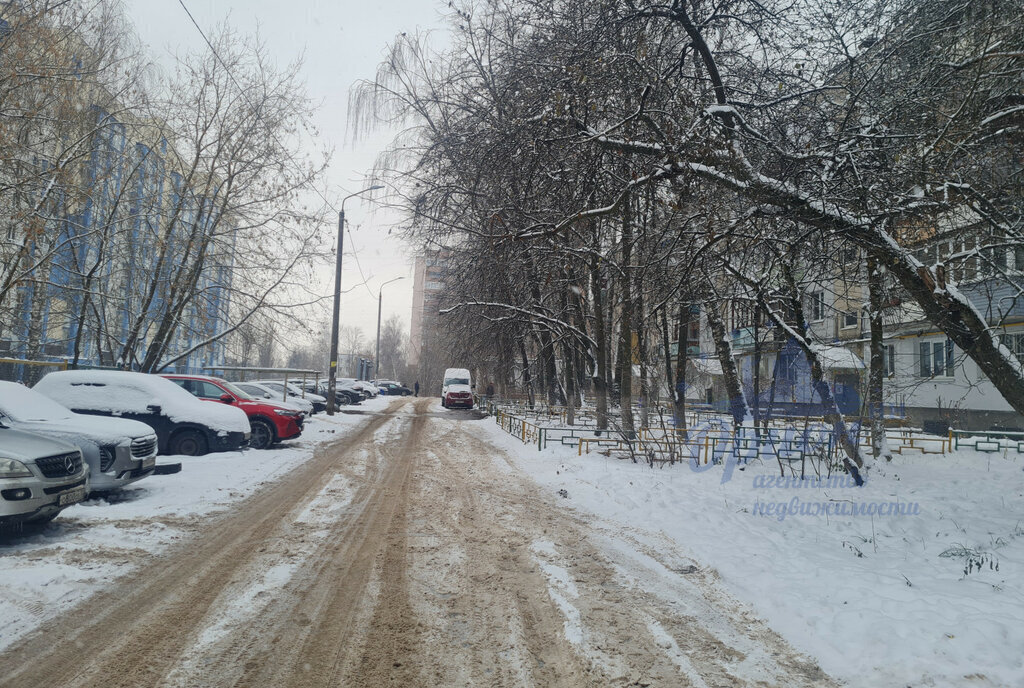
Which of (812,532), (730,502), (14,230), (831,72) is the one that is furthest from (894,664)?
(14,230)

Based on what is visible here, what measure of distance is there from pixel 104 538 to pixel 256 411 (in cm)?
898

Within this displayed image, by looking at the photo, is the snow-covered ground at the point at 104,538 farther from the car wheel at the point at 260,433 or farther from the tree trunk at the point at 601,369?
the tree trunk at the point at 601,369

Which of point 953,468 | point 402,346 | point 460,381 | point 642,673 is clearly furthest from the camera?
point 402,346

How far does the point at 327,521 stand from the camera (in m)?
7.13

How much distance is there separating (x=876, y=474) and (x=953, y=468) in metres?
3.87

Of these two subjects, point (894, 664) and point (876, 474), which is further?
point (876, 474)

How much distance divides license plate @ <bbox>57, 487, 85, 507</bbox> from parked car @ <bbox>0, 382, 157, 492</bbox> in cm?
A: 98

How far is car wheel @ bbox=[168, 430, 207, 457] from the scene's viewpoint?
39.3ft

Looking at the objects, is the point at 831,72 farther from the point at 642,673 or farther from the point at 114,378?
the point at 114,378

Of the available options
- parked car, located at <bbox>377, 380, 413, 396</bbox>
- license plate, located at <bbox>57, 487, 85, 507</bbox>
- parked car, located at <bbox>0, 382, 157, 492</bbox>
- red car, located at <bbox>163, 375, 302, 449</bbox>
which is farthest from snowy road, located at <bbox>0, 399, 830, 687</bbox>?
parked car, located at <bbox>377, 380, 413, 396</bbox>

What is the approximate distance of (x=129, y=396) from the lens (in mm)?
11234

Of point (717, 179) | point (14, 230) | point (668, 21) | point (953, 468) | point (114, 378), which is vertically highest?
point (668, 21)

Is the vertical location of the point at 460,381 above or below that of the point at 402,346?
below

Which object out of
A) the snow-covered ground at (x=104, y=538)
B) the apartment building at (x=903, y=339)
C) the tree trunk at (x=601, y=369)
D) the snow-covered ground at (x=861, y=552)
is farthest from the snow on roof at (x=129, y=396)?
the apartment building at (x=903, y=339)
